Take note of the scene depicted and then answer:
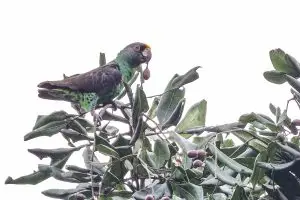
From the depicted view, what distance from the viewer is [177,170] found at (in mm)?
1322

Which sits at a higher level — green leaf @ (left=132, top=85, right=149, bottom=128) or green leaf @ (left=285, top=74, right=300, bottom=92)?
green leaf @ (left=285, top=74, right=300, bottom=92)

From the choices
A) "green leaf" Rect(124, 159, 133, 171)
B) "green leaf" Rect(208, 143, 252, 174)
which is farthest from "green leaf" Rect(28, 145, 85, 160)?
"green leaf" Rect(208, 143, 252, 174)

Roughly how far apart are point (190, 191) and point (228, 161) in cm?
11

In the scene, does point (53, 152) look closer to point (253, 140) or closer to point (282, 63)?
point (253, 140)

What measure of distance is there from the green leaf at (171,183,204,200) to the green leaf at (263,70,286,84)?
1.38 ft

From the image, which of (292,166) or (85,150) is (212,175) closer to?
(292,166)

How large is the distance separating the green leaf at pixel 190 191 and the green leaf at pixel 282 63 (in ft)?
1.40

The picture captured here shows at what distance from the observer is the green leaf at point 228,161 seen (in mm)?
1314

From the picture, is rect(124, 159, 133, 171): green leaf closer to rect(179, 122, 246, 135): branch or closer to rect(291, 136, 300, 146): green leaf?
rect(179, 122, 246, 135): branch

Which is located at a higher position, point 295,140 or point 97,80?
point 97,80

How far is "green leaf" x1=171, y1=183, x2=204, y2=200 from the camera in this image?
49.8 inches

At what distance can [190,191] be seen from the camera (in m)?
1.27

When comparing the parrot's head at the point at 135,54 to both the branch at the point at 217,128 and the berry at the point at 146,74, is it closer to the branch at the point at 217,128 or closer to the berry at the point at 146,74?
the berry at the point at 146,74

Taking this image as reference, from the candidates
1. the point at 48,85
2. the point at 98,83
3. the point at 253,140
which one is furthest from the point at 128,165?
the point at 98,83
